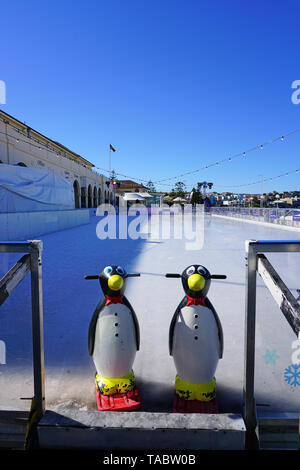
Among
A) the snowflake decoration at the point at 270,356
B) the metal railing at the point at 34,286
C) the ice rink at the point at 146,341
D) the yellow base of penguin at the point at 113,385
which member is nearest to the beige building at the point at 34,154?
the ice rink at the point at 146,341

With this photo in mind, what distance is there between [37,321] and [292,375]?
1650mm

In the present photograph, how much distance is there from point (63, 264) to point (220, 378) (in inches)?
157

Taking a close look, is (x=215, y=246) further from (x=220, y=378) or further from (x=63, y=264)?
(x=220, y=378)

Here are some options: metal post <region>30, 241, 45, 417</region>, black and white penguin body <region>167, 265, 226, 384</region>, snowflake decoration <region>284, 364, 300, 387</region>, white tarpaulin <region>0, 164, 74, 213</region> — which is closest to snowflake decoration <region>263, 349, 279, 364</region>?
snowflake decoration <region>284, 364, 300, 387</region>

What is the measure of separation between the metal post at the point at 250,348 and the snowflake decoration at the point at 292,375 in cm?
51

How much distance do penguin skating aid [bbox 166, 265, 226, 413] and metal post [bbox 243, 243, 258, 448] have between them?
0.61 feet

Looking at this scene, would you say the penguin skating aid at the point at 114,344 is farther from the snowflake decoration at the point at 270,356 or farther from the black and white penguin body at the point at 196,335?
the snowflake decoration at the point at 270,356

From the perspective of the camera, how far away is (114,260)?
17.7 ft

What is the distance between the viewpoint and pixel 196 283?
154 cm

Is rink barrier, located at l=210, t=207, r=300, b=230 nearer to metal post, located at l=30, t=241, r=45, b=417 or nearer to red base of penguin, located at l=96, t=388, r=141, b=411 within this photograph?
red base of penguin, located at l=96, t=388, r=141, b=411

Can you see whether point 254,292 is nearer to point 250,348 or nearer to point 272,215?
point 250,348

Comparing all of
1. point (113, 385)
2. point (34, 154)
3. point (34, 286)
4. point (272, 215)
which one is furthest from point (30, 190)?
point (272, 215)
